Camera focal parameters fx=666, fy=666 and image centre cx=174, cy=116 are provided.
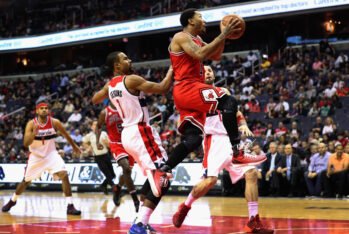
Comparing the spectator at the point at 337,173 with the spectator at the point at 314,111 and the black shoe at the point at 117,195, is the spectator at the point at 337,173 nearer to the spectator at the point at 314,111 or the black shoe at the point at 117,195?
the spectator at the point at 314,111

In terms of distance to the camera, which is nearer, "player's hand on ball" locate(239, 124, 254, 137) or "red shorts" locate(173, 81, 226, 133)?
"red shorts" locate(173, 81, 226, 133)

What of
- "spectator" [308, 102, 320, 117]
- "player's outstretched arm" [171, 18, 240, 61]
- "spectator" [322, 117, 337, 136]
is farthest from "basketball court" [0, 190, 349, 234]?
"spectator" [308, 102, 320, 117]

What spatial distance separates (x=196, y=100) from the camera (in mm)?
7250

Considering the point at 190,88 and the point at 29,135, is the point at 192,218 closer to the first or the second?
the point at 190,88

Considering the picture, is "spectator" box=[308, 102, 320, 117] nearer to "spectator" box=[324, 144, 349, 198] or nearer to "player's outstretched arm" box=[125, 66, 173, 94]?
"spectator" box=[324, 144, 349, 198]

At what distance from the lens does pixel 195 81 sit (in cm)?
733

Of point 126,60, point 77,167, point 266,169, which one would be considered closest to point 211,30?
point 77,167

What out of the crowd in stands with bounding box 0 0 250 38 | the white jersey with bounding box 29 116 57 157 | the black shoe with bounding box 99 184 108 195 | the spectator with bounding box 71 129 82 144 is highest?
the crowd in stands with bounding box 0 0 250 38

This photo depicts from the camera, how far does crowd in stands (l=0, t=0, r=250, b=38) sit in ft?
103

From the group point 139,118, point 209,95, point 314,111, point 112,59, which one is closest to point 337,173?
point 314,111

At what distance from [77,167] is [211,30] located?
14.5 m

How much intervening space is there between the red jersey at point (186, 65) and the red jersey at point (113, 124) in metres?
4.02

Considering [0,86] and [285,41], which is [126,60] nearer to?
[285,41]

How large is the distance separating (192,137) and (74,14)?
28356 mm
